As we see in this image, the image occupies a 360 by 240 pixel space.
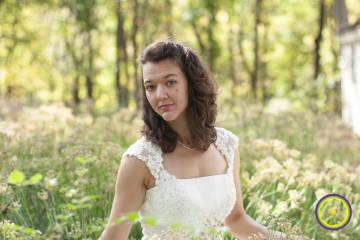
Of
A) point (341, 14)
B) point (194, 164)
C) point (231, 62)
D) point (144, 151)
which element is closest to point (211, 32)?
point (341, 14)

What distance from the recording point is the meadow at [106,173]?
2.54m

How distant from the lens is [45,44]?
77.9ft

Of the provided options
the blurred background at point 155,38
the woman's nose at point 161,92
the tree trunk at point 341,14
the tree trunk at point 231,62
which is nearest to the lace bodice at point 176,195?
the woman's nose at point 161,92

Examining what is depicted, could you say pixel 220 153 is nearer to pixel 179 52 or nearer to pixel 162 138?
pixel 162 138

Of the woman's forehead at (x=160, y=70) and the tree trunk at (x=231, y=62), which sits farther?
the tree trunk at (x=231, y=62)

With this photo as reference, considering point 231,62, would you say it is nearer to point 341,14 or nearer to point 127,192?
point 341,14

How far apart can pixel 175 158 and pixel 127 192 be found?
40 centimetres

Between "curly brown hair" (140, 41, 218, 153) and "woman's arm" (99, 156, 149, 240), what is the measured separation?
0.23 m

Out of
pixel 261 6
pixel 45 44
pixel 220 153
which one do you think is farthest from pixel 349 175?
pixel 45 44

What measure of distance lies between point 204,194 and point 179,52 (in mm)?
879

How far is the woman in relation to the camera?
238 cm

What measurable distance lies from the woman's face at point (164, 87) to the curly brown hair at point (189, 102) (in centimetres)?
4

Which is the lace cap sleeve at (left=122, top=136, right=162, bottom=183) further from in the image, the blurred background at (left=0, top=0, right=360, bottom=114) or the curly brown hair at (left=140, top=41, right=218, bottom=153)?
the blurred background at (left=0, top=0, right=360, bottom=114)

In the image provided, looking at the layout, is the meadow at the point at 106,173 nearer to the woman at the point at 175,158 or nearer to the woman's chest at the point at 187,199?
the woman at the point at 175,158
